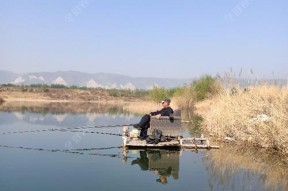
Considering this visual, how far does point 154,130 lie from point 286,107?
421 cm

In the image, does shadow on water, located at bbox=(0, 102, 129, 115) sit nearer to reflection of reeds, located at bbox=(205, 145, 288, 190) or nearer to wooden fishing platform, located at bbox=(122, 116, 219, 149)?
wooden fishing platform, located at bbox=(122, 116, 219, 149)

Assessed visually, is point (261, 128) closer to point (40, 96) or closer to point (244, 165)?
point (244, 165)

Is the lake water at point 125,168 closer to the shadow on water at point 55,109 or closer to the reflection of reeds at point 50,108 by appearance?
the shadow on water at point 55,109

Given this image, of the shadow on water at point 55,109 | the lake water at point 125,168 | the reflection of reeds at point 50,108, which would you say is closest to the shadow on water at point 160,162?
the lake water at point 125,168

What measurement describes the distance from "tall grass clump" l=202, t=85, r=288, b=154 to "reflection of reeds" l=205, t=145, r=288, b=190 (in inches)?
21.0

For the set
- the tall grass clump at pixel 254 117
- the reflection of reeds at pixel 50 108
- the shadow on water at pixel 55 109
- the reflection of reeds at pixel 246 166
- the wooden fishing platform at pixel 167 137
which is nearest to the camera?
the reflection of reeds at pixel 246 166

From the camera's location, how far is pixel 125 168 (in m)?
12.1

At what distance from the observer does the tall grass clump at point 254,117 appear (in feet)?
47.0

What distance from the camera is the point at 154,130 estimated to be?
48.8 feet

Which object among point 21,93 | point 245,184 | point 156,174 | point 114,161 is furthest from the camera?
point 21,93

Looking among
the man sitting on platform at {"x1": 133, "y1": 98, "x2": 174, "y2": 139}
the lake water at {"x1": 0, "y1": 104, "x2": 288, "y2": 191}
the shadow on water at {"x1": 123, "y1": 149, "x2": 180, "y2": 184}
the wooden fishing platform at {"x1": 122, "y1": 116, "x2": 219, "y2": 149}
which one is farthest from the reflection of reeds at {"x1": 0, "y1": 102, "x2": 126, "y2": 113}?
the shadow on water at {"x1": 123, "y1": 149, "x2": 180, "y2": 184}

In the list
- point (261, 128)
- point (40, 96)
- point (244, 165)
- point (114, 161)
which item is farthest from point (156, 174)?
point (40, 96)

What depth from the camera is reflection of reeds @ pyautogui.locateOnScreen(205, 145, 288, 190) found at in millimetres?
10820

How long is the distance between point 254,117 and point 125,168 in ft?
21.1
